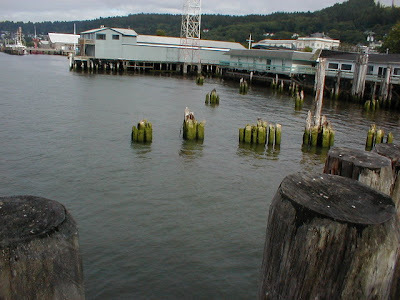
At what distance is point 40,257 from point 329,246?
1662 mm

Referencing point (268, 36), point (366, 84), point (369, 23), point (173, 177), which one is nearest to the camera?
point (173, 177)

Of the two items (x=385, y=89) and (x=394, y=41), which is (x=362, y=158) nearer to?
(x=385, y=89)

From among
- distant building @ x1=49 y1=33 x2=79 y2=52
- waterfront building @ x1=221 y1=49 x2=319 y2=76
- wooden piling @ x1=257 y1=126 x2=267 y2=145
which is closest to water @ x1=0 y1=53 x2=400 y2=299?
wooden piling @ x1=257 y1=126 x2=267 y2=145

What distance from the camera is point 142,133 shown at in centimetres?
2081

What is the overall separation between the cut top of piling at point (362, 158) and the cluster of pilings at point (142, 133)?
16252 mm

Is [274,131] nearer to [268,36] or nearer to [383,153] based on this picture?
[383,153]

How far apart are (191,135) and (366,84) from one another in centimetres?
3085

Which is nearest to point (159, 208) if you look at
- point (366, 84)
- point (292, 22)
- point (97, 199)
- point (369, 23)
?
point (97, 199)

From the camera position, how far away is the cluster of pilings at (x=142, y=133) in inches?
814

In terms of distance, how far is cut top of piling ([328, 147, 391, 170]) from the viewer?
4.28 metres

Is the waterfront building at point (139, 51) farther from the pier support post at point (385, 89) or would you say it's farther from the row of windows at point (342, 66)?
the pier support post at point (385, 89)

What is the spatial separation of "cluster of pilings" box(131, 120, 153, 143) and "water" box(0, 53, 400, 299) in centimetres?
52

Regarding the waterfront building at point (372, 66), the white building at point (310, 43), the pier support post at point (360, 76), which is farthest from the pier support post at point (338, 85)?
the white building at point (310, 43)

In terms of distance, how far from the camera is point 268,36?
179 meters
